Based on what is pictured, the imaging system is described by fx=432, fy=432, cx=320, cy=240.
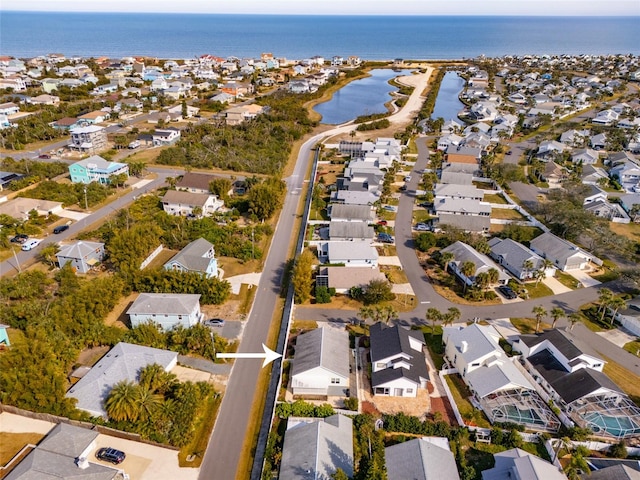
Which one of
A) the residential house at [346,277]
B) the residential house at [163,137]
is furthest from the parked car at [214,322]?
the residential house at [163,137]

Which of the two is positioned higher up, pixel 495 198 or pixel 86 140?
pixel 86 140

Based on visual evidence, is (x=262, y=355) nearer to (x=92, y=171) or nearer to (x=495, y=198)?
(x=495, y=198)

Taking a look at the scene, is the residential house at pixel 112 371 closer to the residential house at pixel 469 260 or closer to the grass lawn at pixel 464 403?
the grass lawn at pixel 464 403

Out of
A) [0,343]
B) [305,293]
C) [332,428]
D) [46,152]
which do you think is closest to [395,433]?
[332,428]

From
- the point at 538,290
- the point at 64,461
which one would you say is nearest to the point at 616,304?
the point at 538,290

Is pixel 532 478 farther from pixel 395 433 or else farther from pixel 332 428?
pixel 332 428
